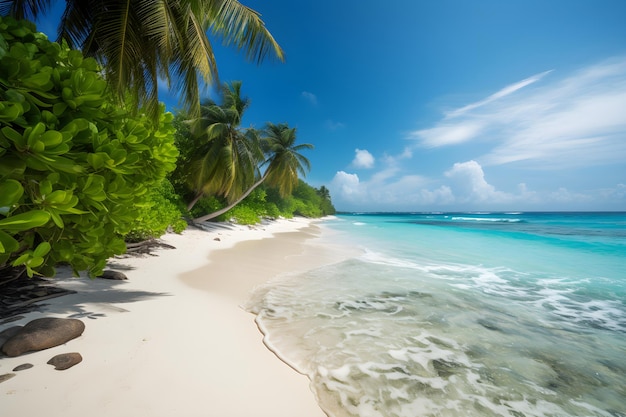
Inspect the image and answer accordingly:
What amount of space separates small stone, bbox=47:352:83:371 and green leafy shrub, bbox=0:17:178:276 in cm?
81

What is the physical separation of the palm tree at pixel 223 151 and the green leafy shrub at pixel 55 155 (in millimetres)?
12243

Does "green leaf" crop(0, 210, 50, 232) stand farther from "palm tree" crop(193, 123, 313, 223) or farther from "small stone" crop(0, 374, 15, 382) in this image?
"palm tree" crop(193, 123, 313, 223)

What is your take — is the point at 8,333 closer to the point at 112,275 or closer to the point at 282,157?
the point at 112,275

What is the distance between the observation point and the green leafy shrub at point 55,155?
1.12 m

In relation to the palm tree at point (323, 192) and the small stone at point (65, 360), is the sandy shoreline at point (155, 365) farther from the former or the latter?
the palm tree at point (323, 192)

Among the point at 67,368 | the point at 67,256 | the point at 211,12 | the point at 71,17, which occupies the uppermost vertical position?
the point at 211,12

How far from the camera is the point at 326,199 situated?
77.5 meters

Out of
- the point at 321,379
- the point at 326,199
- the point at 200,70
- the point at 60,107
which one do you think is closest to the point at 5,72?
the point at 60,107

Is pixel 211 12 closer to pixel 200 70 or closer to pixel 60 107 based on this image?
pixel 200 70

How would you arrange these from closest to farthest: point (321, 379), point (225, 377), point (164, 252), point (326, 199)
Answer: point (225, 377) < point (321, 379) < point (164, 252) < point (326, 199)

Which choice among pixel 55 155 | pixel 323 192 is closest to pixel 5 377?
pixel 55 155

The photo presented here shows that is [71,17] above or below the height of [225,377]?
above

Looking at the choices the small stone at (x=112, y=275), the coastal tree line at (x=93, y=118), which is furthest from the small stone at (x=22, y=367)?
the small stone at (x=112, y=275)

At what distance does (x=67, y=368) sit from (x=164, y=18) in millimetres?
5409
